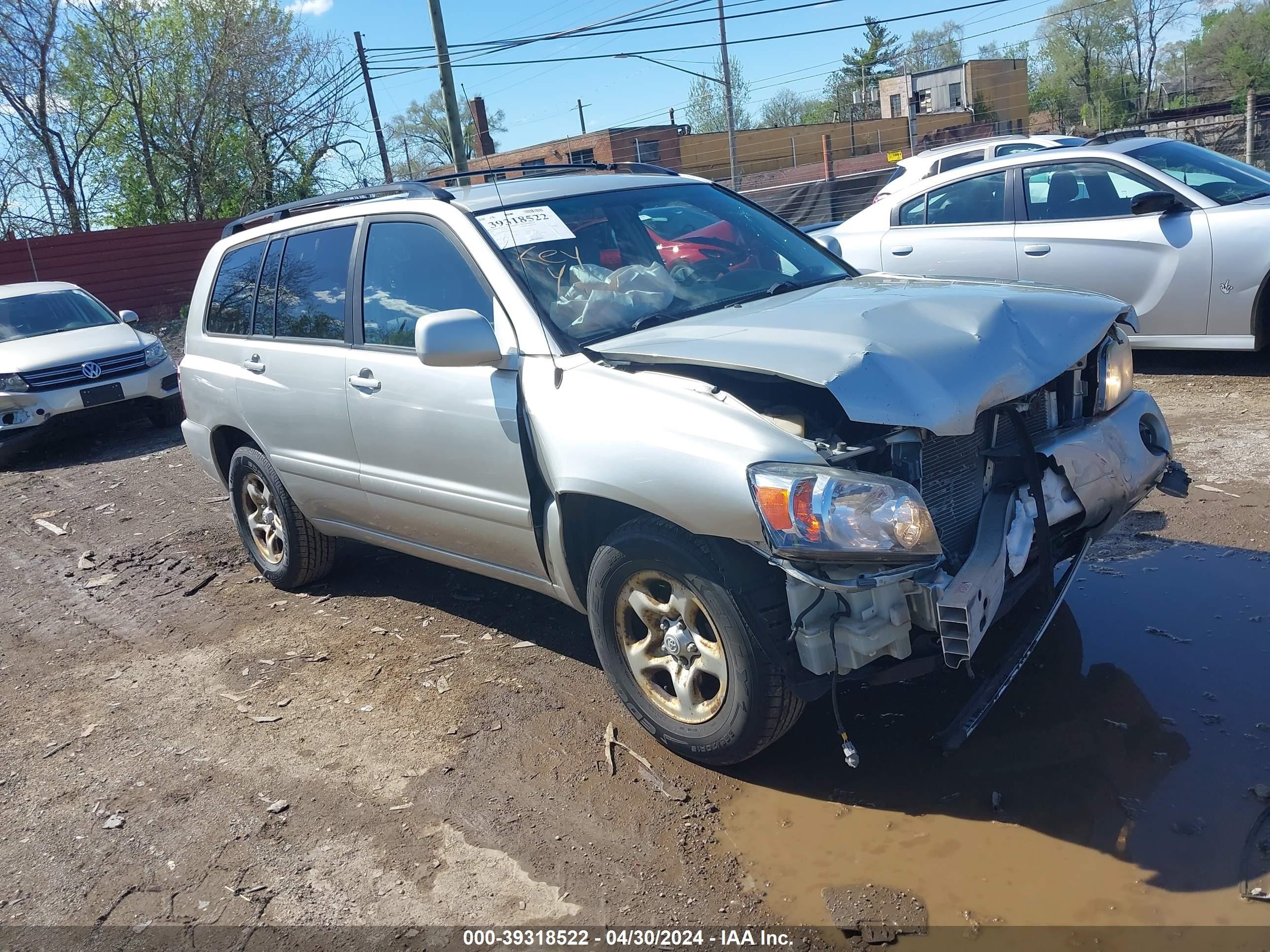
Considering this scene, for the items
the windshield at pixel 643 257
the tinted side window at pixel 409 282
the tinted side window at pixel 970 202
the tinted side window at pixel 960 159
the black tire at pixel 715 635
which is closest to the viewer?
the black tire at pixel 715 635

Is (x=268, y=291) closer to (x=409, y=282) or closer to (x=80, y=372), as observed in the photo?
(x=409, y=282)

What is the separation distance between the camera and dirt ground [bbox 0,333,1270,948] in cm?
290

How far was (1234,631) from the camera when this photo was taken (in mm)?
3896

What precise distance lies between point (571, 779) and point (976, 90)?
158 feet

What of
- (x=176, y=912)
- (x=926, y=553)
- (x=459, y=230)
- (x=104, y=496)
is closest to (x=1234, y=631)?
(x=926, y=553)

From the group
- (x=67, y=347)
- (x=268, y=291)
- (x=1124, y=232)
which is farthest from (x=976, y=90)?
(x=268, y=291)

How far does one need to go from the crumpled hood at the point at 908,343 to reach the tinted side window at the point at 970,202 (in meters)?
4.63

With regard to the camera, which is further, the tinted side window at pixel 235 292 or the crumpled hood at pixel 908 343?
the tinted side window at pixel 235 292

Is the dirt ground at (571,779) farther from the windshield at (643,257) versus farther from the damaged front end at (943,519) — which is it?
the windshield at (643,257)

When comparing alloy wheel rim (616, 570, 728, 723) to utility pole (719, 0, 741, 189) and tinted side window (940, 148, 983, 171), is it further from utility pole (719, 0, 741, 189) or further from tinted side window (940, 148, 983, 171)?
utility pole (719, 0, 741, 189)

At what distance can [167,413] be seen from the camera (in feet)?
36.1

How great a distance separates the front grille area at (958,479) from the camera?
10.3 ft

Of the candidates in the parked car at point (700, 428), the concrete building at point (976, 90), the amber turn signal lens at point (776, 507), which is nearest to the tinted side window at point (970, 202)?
the parked car at point (700, 428)

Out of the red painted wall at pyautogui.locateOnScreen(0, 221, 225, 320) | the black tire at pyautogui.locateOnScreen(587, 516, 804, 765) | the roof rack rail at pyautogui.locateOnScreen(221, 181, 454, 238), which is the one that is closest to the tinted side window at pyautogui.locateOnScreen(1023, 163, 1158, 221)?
the roof rack rail at pyautogui.locateOnScreen(221, 181, 454, 238)
